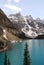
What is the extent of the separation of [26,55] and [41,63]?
4712cm

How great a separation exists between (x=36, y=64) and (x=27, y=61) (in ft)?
143

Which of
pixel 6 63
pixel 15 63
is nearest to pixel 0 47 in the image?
pixel 15 63

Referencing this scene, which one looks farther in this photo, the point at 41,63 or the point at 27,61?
the point at 41,63

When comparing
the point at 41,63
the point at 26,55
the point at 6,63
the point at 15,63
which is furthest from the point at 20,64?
the point at 26,55

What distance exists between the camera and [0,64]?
97.6 metres

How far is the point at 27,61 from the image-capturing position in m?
56.3

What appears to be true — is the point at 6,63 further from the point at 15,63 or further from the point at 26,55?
the point at 15,63

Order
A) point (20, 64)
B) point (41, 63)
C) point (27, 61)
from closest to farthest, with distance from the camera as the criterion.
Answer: point (27, 61), point (20, 64), point (41, 63)

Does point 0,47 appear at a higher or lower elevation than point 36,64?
higher

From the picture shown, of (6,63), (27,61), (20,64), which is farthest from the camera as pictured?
(20,64)

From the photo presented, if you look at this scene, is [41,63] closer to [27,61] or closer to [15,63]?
[15,63]

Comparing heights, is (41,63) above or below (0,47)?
below

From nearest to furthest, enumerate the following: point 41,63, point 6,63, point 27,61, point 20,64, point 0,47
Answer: point 27,61, point 6,63, point 20,64, point 41,63, point 0,47

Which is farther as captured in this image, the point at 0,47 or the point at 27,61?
the point at 0,47
